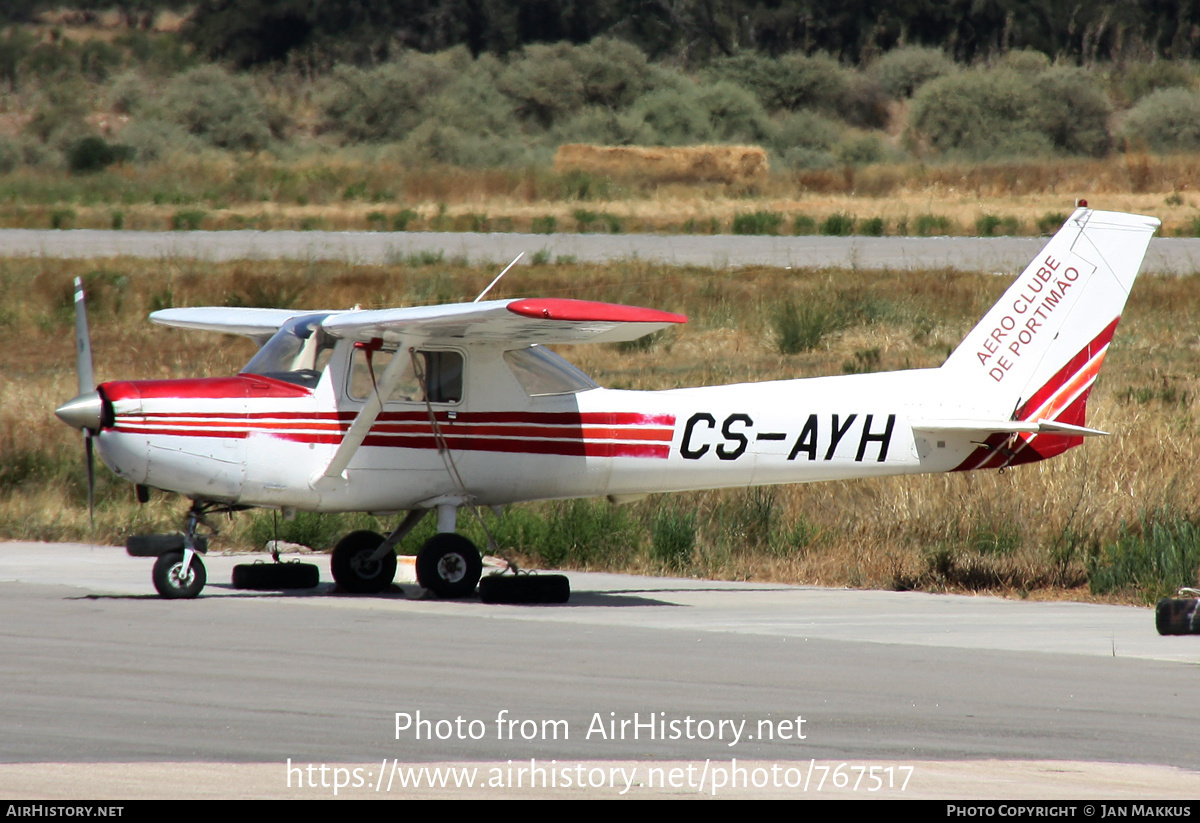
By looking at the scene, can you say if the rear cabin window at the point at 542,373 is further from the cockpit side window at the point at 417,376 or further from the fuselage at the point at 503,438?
the cockpit side window at the point at 417,376

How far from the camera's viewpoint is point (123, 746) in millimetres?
6270

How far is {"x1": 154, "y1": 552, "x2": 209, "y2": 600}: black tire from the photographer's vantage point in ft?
36.6

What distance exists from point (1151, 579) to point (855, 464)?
2.34 meters

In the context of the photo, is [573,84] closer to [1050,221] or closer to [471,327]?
[1050,221]

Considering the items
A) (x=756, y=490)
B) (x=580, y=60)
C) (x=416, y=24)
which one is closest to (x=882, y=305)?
(x=756, y=490)

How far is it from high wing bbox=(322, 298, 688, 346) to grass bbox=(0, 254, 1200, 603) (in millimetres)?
2998

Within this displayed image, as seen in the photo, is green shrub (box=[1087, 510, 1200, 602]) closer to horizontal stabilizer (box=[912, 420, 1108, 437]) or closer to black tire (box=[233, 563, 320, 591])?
horizontal stabilizer (box=[912, 420, 1108, 437])

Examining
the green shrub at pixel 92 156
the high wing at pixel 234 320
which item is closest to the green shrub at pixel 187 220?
the green shrub at pixel 92 156

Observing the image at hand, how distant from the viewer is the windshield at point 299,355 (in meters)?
11.5

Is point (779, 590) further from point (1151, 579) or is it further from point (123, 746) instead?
point (123, 746)

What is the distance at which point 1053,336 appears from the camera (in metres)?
12.3

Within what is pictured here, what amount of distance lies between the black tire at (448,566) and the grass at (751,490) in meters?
2.49
